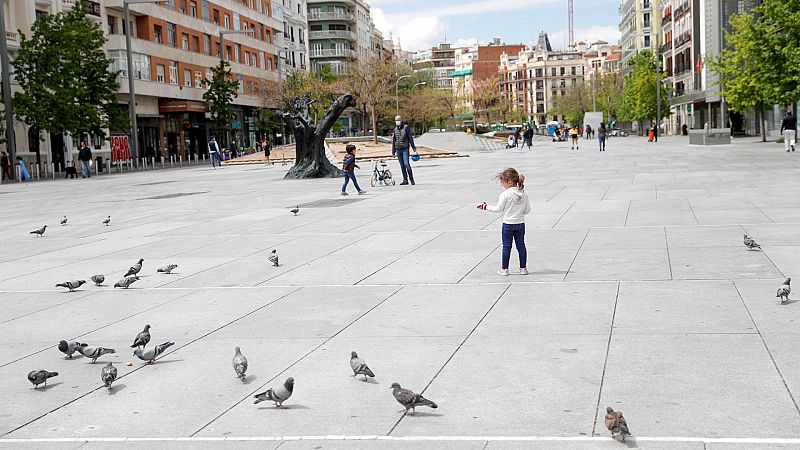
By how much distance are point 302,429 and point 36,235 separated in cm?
1259

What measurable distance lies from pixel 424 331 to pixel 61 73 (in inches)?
1640

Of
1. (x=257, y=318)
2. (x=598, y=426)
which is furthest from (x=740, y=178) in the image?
(x=598, y=426)

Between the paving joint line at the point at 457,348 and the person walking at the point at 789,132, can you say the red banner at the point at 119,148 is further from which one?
the paving joint line at the point at 457,348

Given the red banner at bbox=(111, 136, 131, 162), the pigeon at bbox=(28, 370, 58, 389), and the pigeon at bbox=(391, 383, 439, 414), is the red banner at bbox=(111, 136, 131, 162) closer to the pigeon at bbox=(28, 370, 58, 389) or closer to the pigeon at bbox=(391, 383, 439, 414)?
the pigeon at bbox=(28, 370, 58, 389)

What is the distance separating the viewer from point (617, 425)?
4.66 m

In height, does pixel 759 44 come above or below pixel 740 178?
above

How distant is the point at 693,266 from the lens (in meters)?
10.2

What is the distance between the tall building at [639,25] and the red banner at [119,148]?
7535cm

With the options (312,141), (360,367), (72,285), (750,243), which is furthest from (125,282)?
(312,141)

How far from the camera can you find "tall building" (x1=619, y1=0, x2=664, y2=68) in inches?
4806

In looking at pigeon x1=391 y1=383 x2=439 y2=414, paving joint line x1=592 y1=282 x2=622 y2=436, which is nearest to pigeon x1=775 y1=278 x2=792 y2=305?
paving joint line x1=592 y1=282 x2=622 y2=436

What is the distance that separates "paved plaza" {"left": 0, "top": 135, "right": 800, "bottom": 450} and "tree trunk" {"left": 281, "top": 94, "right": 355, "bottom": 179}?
16.4 meters

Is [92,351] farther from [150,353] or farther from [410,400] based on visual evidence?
[410,400]

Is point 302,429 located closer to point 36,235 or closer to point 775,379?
point 775,379
